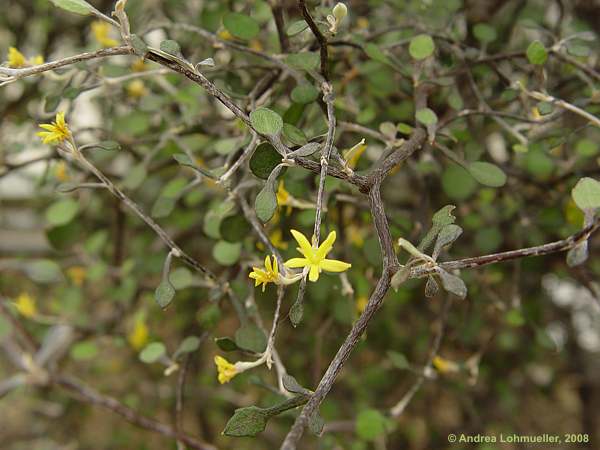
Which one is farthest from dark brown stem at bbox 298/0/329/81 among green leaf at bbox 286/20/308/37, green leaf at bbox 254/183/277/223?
green leaf at bbox 254/183/277/223

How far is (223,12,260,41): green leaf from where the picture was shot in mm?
557

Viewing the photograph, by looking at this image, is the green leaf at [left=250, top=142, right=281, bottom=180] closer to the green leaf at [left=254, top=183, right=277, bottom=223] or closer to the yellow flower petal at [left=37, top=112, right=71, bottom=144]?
the green leaf at [left=254, top=183, right=277, bottom=223]

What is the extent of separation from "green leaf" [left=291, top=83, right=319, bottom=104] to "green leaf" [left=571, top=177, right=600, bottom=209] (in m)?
0.20

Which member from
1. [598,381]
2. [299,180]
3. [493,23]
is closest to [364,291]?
[299,180]

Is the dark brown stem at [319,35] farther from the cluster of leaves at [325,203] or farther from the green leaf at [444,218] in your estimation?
the green leaf at [444,218]

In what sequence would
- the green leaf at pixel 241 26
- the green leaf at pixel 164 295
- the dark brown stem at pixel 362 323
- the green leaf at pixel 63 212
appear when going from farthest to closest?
the green leaf at pixel 63 212
the green leaf at pixel 241 26
the green leaf at pixel 164 295
the dark brown stem at pixel 362 323

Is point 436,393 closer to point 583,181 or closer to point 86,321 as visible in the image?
point 86,321

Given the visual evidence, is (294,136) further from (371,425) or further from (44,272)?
(44,272)

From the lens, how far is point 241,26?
0.56 m

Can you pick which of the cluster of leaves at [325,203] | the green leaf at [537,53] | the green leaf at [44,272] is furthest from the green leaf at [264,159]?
the green leaf at [44,272]

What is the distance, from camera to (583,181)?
16.8 inches

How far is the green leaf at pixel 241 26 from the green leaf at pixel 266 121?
0.18 metres

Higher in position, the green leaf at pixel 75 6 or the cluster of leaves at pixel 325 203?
the green leaf at pixel 75 6

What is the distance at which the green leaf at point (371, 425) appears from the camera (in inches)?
25.1
